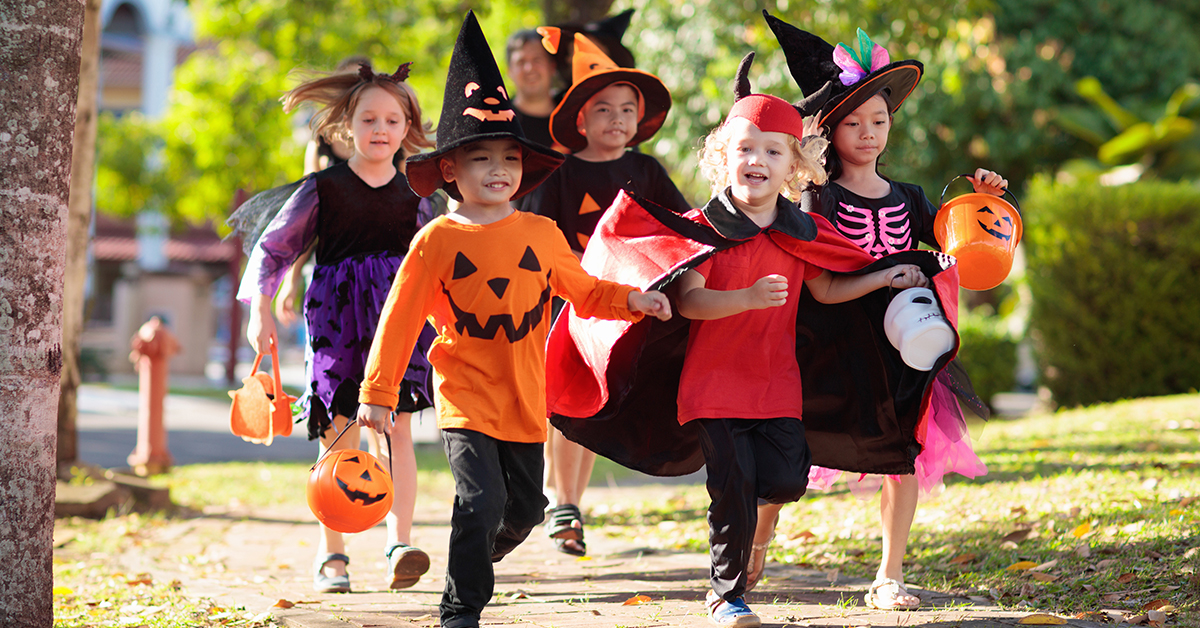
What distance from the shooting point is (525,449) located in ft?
11.3

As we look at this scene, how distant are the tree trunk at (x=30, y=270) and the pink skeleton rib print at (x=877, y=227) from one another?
274 centimetres

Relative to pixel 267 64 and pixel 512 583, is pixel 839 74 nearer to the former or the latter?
pixel 512 583

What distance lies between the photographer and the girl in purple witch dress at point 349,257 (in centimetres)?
430

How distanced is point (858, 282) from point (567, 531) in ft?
6.85

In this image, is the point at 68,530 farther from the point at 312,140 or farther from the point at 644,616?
the point at 644,616

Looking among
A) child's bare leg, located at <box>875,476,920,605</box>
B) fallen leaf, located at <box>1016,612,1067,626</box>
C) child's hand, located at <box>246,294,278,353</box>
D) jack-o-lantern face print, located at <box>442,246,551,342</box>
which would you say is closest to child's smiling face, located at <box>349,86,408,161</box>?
child's hand, located at <box>246,294,278,353</box>

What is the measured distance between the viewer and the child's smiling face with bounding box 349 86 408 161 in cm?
433

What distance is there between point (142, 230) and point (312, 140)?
2571 centimetres

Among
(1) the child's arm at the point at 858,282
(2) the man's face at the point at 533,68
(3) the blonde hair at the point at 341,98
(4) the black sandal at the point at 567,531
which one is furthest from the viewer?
(2) the man's face at the point at 533,68

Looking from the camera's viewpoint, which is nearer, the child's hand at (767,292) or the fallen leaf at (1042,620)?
the child's hand at (767,292)

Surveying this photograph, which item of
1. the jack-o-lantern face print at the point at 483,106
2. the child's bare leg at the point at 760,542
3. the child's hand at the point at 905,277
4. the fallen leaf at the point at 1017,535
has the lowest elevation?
the fallen leaf at the point at 1017,535

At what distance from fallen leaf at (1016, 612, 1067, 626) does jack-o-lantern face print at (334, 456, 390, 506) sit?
219 cm

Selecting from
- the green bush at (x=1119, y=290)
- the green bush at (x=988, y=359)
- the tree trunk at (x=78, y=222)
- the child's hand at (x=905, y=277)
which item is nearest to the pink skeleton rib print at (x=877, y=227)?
the child's hand at (x=905, y=277)

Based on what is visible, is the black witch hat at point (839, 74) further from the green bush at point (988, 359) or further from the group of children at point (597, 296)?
the green bush at point (988, 359)
